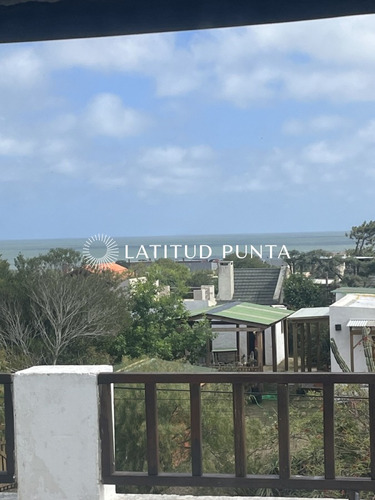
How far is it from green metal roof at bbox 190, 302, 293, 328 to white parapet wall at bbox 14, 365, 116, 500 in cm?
1931

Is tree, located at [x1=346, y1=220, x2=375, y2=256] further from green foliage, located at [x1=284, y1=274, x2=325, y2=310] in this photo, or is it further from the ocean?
green foliage, located at [x1=284, y1=274, x2=325, y2=310]

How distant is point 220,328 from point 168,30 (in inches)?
867

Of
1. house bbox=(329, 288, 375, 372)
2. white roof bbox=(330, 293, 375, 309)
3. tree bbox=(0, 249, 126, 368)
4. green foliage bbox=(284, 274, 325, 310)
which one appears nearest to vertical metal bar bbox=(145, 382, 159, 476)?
house bbox=(329, 288, 375, 372)

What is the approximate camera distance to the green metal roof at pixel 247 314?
22.2 m

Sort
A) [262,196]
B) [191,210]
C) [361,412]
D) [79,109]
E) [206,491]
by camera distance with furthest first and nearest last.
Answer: [79,109] → [191,210] → [262,196] → [206,491] → [361,412]

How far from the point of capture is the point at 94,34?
134 cm

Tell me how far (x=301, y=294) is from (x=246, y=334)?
8.82 meters

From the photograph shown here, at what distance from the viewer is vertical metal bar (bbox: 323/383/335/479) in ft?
7.93

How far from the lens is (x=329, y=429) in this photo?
2453 millimetres

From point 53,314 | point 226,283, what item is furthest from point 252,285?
point 53,314

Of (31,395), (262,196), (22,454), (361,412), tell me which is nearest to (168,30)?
(31,395)

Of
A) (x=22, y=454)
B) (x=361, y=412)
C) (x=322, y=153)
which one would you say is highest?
(x=322, y=153)

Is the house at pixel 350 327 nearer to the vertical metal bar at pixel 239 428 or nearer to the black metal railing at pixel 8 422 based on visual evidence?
the vertical metal bar at pixel 239 428

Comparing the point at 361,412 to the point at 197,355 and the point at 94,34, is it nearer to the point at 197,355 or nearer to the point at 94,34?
the point at 94,34
